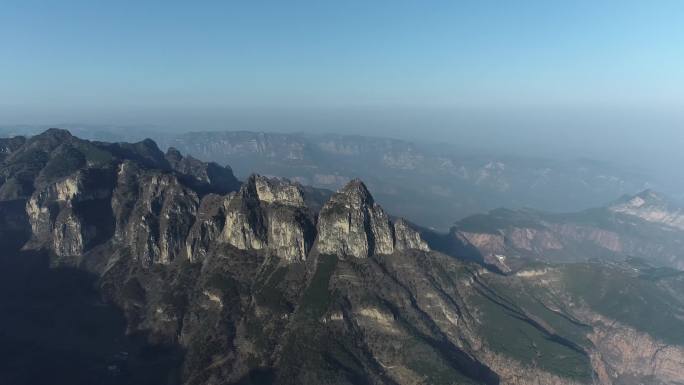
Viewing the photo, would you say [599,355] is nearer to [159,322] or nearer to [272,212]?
[272,212]

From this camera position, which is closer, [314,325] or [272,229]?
[314,325]

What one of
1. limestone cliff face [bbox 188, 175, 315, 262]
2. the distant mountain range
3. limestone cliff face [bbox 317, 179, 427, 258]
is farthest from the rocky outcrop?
limestone cliff face [bbox 188, 175, 315, 262]

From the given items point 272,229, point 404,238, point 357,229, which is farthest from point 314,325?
point 404,238

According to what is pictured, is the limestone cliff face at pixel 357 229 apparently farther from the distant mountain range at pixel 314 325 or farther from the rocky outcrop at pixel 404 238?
the distant mountain range at pixel 314 325

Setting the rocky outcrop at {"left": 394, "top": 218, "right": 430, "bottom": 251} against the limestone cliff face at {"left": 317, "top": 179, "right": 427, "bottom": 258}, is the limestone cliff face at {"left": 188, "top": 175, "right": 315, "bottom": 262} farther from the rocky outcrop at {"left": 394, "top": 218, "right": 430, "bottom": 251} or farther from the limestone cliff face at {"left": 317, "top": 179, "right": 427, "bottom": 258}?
the rocky outcrop at {"left": 394, "top": 218, "right": 430, "bottom": 251}

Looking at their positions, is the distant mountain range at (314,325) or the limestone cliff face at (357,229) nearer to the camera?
the distant mountain range at (314,325)

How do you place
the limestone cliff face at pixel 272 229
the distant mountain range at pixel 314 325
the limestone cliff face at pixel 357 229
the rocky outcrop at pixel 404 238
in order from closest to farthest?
the distant mountain range at pixel 314 325
the limestone cliff face at pixel 357 229
the limestone cliff face at pixel 272 229
the rocky outcrop at pixel 404 238

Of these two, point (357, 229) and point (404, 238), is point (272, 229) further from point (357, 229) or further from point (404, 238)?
A: point (404, 238)

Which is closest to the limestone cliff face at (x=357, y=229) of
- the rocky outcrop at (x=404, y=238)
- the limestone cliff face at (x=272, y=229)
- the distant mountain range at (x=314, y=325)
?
the rocky outcrop at (x=404, y=238)

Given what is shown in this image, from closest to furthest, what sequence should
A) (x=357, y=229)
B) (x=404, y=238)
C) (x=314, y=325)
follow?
(x=314, y=325)
(x=357, y=229)
(x=404, y=238)
